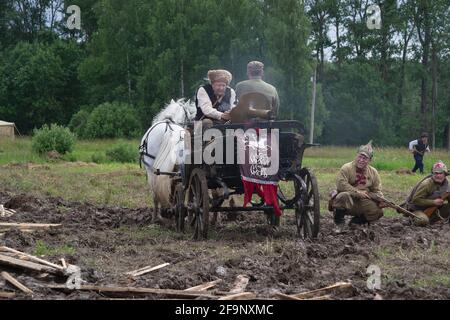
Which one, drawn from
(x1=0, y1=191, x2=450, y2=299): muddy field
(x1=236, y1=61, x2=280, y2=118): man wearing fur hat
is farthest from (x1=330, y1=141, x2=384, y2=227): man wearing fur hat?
(x1=236, y1=61, x2=280, y2=118): man wearing fur hat

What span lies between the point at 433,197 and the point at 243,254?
4.05m

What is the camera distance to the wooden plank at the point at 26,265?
6.59 metres

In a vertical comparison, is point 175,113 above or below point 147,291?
above

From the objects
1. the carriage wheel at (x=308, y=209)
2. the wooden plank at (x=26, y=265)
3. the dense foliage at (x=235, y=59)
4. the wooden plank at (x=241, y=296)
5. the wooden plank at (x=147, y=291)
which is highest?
the dense foliage at (x=235, y=59)

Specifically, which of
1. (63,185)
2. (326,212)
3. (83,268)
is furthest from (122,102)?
(83,268)

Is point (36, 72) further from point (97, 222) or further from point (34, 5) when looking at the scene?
point (97, 222)

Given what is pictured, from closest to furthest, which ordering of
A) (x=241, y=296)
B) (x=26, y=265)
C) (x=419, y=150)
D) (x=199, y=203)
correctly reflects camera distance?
1. (x=241, y=296)
2. (x=26, y=265)
3. (x=199, y=203)
4. (x=419, y=150)

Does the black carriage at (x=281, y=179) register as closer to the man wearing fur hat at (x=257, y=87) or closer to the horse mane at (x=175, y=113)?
the man wearing fur hat at (x=257, y=87)

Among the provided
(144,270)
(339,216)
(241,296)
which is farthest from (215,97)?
(241,296)

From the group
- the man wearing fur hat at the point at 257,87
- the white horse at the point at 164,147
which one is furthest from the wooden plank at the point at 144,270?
the white horse at the point at 164,147

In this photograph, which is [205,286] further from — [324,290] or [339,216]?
[339,216]

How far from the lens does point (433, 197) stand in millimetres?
11219

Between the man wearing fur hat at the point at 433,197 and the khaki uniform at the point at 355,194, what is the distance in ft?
1.94
